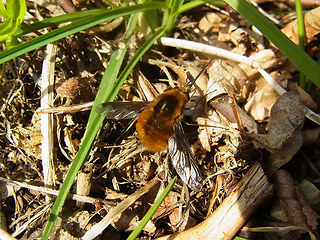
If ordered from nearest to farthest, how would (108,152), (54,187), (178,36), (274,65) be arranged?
(54,187)
(108,152)
(274,65)
(178,36)

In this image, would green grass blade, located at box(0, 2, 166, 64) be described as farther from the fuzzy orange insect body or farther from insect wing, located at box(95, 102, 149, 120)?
the fuzzy orange insect body

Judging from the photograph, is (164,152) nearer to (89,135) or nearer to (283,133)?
(89,135)

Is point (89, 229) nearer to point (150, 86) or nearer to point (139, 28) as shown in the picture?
point (150, 86)

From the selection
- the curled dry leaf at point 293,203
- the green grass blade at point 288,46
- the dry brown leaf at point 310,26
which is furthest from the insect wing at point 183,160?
the dry brown leaf at point 310,26

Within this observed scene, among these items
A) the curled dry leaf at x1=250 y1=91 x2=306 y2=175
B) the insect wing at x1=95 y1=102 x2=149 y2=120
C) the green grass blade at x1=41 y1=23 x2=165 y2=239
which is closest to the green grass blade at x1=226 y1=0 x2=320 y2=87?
the curled dry leaf at x1=250 y1=91 x2=306 y2=175

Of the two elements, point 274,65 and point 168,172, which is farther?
point 274,65

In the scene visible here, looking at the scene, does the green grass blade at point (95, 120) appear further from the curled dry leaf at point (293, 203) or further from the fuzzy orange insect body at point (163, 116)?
the curled dry leaf at point (293, 203)

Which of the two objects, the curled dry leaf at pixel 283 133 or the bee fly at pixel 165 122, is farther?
the curled dry leaf at pixel 283 133

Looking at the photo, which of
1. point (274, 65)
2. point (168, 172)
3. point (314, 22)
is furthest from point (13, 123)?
point (314, 22)
